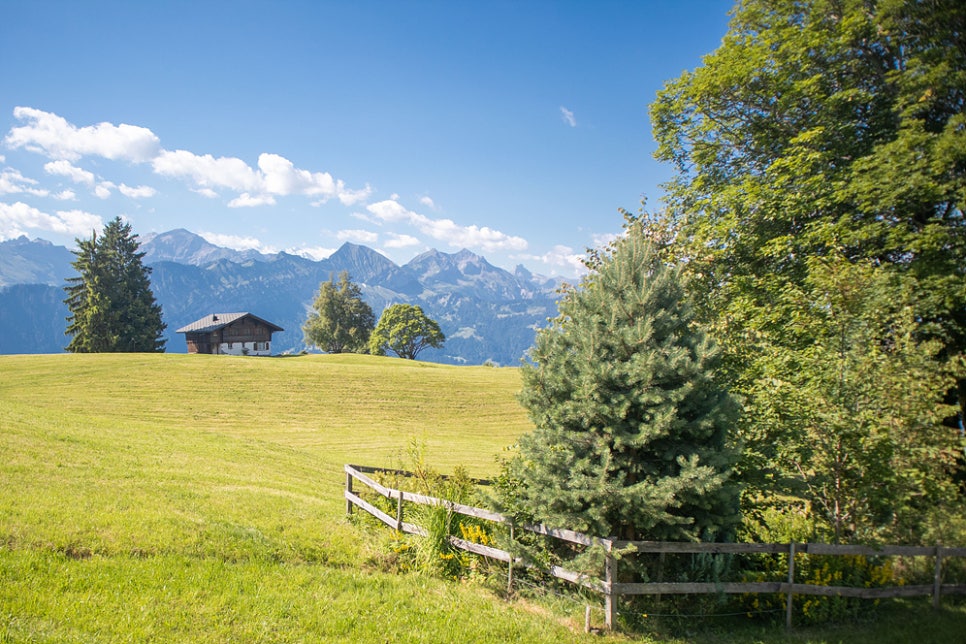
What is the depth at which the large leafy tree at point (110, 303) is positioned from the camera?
64375 mm

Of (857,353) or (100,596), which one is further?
(857,353)

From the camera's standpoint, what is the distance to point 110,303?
65.7m

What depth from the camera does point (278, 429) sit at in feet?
96.4

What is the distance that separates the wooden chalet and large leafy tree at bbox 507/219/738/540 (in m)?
78.1

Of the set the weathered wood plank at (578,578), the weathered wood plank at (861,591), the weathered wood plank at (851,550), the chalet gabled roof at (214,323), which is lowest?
the weathered wood plank at (861,591)

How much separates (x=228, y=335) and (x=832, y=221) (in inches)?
3235

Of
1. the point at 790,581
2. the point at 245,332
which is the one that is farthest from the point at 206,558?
the point at 245,332

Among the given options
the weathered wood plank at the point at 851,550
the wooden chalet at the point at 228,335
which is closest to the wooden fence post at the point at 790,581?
the weathered wood plank at the point at 851,550

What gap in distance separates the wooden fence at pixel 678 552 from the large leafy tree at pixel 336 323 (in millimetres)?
81743

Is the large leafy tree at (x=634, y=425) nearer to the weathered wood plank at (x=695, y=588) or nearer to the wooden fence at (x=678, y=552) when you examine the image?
the wooden fence at (x=678, y=552)

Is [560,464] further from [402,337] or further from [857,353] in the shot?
[402,337]

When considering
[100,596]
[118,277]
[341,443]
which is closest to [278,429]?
[341,443]

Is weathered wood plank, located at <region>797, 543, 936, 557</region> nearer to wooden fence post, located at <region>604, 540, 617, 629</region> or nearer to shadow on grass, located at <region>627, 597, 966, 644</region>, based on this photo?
shadow on grass, located at <region>627, 597, 966, 644</region>

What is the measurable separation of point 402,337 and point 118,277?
4149cm
